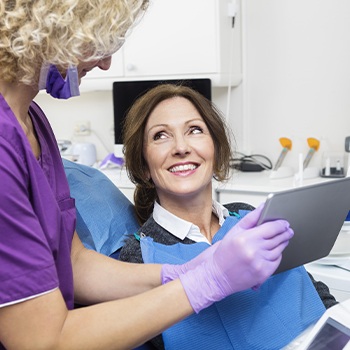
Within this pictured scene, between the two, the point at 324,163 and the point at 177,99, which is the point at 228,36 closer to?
the point at 324,163

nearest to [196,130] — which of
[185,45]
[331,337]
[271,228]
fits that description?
[271,228]

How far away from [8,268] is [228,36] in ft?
7.02

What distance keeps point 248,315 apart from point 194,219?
1.10ft

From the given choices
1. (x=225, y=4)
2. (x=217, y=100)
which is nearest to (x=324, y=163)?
(x=217, y=100)

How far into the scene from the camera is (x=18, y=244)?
0.84m

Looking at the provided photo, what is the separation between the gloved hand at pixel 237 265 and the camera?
995 millimetres

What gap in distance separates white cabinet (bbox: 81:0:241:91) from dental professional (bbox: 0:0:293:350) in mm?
1667

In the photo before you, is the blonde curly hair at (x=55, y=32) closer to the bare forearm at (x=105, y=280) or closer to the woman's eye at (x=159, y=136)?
the bare forearm at (x=105, y=280)

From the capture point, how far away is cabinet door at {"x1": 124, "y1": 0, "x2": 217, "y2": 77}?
2629mm

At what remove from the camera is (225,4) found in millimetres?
2672

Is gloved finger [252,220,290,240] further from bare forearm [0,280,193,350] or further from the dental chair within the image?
the dental chair

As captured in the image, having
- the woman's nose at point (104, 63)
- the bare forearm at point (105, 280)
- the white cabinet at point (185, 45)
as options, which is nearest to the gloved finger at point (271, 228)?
the bare forearm at point (105, 280)

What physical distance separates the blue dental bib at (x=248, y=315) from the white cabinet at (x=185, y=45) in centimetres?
144

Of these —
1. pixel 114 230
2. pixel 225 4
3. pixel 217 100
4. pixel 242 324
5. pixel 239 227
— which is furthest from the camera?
pixel 217 100
